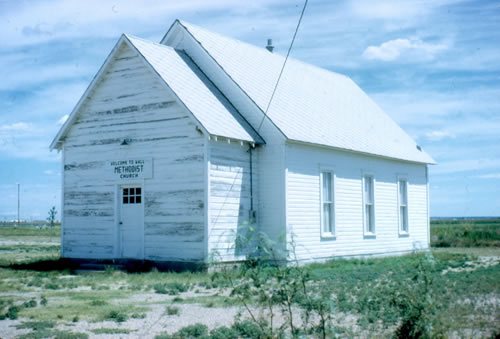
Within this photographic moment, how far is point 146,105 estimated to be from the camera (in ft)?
56.9

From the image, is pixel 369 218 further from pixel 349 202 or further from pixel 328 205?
pixel 328 205

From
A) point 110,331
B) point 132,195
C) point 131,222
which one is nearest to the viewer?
point 110,331

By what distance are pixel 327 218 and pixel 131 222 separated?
662 centimetres

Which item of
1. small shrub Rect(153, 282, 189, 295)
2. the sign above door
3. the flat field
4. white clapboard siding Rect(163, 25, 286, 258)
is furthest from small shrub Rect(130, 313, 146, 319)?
white clapboard siding Rect(163, 25, 286, 258)

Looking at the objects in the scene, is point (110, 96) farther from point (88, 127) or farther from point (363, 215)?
point (363, 215)

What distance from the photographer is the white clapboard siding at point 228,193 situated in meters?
16.0

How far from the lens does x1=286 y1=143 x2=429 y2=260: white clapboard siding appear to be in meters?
18.1

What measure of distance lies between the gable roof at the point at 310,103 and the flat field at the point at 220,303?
5.63m

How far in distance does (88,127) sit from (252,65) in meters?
6.39

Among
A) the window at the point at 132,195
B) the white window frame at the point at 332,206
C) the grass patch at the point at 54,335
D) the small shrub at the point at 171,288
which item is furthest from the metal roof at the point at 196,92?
the grass patch at the point at 54,335

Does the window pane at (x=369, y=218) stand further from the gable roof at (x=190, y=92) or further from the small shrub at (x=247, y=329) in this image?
the small shrub at (x=247, y=329)

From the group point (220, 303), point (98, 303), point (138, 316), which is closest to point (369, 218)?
point (220, 303)

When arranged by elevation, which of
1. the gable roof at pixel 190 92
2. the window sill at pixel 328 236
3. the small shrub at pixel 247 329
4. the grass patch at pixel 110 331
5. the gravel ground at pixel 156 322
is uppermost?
the gable roof at pixel 190 92

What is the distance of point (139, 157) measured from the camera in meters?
17.3
